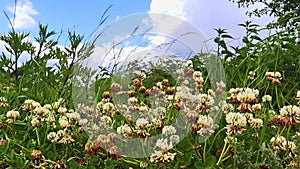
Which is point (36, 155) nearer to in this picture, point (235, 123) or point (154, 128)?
point (154, 128)

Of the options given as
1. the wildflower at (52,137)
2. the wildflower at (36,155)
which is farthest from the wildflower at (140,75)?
the wildflower at (36,155)

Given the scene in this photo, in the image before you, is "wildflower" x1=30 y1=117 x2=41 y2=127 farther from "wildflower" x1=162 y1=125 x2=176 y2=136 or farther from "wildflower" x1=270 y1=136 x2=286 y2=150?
"wildflower" x1=270 y1=136 x2=286 y2=150

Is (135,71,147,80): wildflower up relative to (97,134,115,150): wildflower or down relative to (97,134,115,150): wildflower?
up

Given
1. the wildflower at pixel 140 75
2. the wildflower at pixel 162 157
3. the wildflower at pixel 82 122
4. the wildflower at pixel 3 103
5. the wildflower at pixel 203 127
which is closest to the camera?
the wildflower at pixel 162 157

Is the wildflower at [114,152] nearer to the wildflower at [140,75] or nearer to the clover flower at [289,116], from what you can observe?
the clover flower at [289,116]

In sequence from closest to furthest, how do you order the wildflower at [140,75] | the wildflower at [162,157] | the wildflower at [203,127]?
1. the wildflower at [162,157]
2. the wildflower at [203,127]
3. the wildflower at [140,75]

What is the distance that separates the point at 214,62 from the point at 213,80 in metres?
0.31

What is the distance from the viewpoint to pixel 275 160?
4.22 feet

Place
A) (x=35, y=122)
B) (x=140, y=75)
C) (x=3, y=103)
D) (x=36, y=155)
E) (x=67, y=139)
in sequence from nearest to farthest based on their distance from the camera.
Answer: (x=36, y=155) → (x=67, y=139) → (x=35, y=122) → (x=3, y=103) → (x=140, y=75)

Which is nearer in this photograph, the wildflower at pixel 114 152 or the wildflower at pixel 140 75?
the wildflower at pixel 114 152

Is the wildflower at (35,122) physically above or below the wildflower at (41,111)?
below

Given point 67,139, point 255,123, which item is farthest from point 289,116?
point 67,139

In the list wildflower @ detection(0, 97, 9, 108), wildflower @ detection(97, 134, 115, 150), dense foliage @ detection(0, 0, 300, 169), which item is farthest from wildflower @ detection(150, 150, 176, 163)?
wildflower @ detection(0, 97, 9, 108)

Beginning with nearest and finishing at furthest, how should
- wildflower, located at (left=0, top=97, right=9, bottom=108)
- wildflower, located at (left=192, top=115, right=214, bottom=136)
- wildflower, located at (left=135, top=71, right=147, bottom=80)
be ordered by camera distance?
1. wildflower, located at (left=192, top=115, right=214, bottom=136)
2. wildflower, located at (left=0, top=97, right=9, bottom=108)
3. wildflower, located at (left=135, top=71, right=147, bottom=80)
